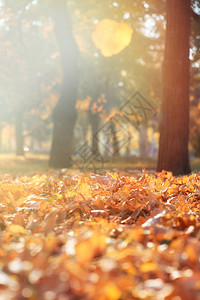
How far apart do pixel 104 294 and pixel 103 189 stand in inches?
86.1

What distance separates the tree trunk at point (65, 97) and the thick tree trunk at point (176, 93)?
6.65 m

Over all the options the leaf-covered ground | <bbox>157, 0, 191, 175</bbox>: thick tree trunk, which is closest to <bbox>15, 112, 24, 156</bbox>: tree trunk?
<bbox>157, 0, 191, 175</bbox>: thick tree trunk

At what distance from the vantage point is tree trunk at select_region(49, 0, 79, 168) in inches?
527

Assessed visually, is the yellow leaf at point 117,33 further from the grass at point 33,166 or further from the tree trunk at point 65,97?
the grass at point 33,166

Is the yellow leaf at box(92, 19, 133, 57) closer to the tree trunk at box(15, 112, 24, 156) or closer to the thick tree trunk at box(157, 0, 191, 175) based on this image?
the thick tree trunk at box(157, 0, 191, 175)

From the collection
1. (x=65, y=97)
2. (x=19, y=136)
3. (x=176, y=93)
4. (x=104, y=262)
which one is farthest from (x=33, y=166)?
(x=19, y=136)

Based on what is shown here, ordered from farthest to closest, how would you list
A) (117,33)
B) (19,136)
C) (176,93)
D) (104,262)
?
(19,136) < (117,33) < (176,93) < (104,262)

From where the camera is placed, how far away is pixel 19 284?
1354 millimetres

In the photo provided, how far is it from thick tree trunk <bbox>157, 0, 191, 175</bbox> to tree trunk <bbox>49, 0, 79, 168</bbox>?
6651mm

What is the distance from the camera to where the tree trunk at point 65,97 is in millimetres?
13375

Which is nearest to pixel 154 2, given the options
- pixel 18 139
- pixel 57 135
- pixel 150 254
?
pixel 57 135

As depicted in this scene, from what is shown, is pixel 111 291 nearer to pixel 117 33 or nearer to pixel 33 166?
pixel 117 33

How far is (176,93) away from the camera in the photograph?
7.34 m

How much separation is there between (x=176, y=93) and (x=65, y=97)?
709 cm
